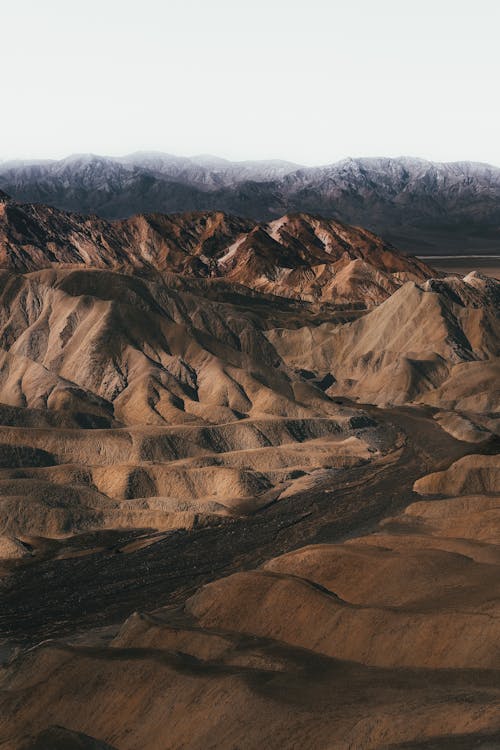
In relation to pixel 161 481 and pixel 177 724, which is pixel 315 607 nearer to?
pixel 177 724

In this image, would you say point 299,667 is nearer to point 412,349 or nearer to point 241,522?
point 241,522

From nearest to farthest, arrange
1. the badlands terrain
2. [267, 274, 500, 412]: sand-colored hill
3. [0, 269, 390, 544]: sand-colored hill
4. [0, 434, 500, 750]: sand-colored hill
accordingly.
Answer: [0, 434, 500, 750]: sand-colored hill, the badlands terrain, [0, 269, 390, 544]: sand-colored hill, [267, 274, 500, 412]: sand-colored hill

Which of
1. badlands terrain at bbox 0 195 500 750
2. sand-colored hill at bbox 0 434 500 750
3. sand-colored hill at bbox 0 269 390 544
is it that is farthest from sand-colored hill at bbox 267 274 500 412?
sand-colored hill at bbox 0 434 500 750

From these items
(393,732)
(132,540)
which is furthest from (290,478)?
(393,732)

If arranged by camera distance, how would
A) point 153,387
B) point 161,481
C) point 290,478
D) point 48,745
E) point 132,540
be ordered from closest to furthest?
point 48,745 → point 132,540 → point 161,481 → point 290,478 → point 153,387

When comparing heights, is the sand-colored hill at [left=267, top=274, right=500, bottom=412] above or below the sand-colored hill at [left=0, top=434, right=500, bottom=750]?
below

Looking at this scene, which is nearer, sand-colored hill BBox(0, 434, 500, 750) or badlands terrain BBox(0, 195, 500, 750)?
sand-colored hill BBox(0, 434, 500, 750)

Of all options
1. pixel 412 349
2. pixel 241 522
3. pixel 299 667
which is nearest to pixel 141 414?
pixel 241 522

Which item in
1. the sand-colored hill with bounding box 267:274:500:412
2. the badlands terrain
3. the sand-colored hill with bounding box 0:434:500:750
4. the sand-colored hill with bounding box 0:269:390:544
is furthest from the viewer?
the sand-colored hill with bounding box 267:274:500:412

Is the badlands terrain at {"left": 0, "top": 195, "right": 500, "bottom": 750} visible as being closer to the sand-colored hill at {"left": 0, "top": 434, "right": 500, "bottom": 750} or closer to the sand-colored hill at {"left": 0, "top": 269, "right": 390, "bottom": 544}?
the sand-colored hill at {"left": 0, "top": 434, "right": 500, "bottom": 750}
